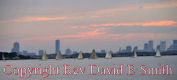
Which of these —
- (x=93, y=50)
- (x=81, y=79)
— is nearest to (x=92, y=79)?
(x=81, y=79)

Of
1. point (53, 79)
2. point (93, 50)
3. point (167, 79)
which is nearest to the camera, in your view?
point (167, 79)

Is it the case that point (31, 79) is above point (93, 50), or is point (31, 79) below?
below

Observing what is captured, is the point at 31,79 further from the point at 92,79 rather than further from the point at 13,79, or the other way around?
the point at 92,79

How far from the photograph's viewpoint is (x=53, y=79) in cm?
8494

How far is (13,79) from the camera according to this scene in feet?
284

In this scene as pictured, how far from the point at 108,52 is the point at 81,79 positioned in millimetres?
113203

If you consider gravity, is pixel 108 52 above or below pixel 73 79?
above

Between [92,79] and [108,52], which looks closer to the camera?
[92,79]

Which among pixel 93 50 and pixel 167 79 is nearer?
pixel 167 79

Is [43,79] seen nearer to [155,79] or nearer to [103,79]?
[103,79]

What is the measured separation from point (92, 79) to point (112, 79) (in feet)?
19.9

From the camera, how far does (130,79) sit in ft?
268

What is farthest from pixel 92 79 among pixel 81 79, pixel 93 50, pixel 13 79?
pixel 93 50

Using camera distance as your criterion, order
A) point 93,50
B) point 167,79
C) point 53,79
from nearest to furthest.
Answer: point 167,79 < point 53,79 < point 93,50
